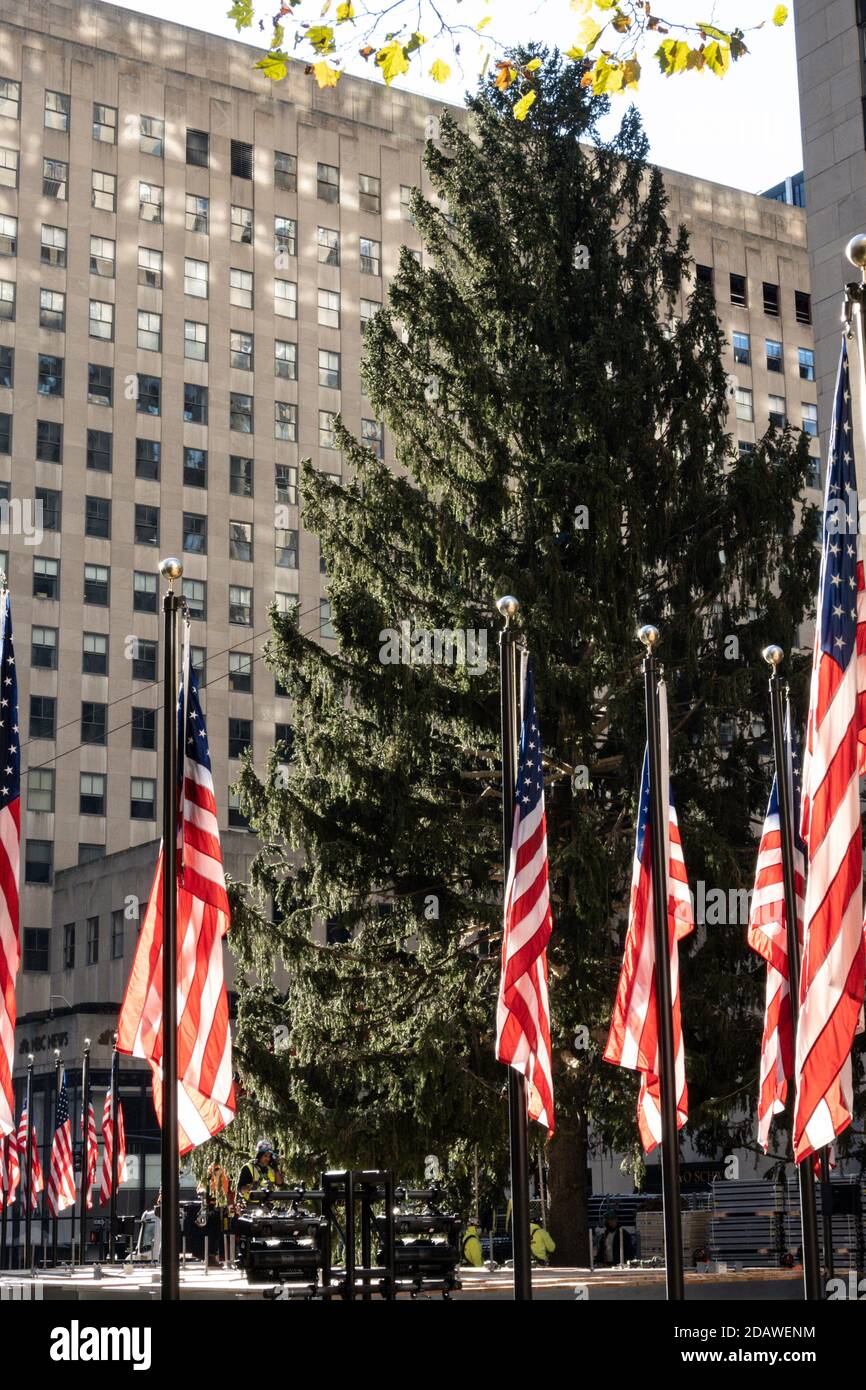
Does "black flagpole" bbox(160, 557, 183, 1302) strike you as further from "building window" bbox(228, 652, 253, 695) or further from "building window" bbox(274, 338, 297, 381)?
"building window" bbox(274, 338, 297, 381)

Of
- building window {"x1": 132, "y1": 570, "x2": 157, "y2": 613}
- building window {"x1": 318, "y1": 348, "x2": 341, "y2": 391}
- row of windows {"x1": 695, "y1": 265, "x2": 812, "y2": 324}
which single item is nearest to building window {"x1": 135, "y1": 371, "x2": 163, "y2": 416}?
building window {"x1": 132, "y1": 570, "x2": 157, "y2": 613}

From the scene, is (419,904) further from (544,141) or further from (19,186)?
(19,186)

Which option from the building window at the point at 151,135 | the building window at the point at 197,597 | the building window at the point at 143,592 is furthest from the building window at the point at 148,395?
the building window at the point at 151,135

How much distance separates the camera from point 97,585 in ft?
270

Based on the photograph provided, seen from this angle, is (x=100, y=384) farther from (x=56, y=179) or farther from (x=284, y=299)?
(x=284, y=299)

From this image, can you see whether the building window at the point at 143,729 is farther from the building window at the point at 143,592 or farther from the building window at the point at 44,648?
the building window at the point at 143,592

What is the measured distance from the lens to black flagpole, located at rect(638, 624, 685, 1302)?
16500 millimetres

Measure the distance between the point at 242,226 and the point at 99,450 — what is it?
1457 centimetres

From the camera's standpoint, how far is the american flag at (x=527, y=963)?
16453 mm

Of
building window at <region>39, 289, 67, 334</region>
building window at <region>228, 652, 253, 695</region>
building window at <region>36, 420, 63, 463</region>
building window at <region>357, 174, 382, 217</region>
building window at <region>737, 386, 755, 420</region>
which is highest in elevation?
building window at <region>357, 174, 382, 217</region>

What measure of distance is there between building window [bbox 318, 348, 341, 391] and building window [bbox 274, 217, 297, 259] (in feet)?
15.6
